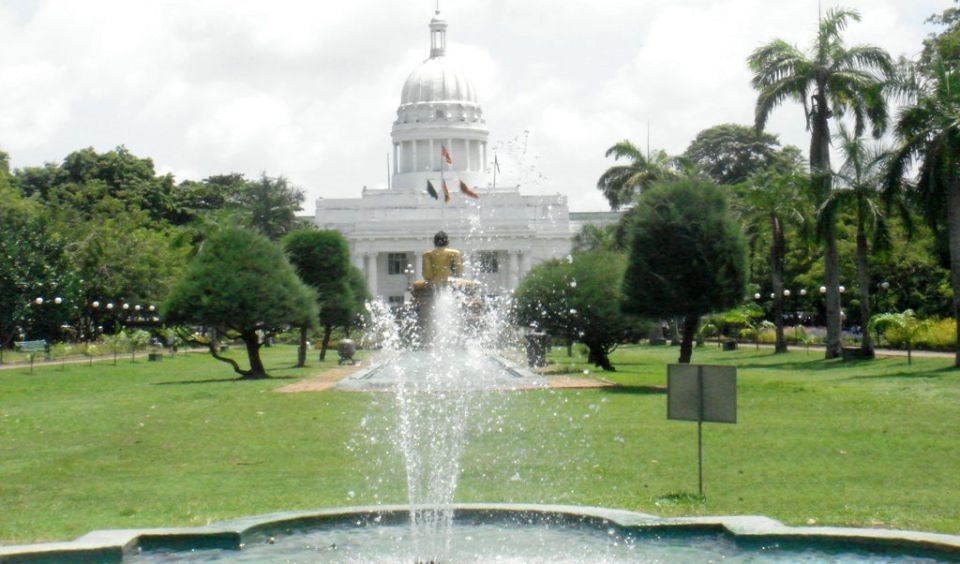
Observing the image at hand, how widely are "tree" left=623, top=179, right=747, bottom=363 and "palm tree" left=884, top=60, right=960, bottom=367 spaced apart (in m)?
5.84

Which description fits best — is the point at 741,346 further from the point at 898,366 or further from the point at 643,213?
the point at 643,213

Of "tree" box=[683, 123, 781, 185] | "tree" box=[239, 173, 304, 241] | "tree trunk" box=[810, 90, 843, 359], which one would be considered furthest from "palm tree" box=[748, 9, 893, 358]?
"tree" box=[683, 123, 781, 185]

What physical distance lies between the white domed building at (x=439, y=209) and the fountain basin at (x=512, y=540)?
75.5 m

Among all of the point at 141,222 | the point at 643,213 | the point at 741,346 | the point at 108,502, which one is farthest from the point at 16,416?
the point at 141,222

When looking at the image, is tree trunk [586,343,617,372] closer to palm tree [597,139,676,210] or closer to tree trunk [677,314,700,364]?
tree trunk [677,314,700,364]

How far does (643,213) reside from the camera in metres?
31.0

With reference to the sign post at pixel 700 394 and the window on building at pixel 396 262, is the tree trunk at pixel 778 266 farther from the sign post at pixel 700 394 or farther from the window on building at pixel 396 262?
the window on building at pixel 396 262

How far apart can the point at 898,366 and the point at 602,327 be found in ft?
25.5

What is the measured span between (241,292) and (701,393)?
23.3 meters

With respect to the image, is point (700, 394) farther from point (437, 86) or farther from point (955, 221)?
point (437, 86)

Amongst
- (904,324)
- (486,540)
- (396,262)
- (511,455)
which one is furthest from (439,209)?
(486,540)

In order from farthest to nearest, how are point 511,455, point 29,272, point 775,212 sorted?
point 29,272, point 775,212, point 511,455

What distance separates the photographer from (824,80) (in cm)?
4009

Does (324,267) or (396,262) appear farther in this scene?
(396,262)
